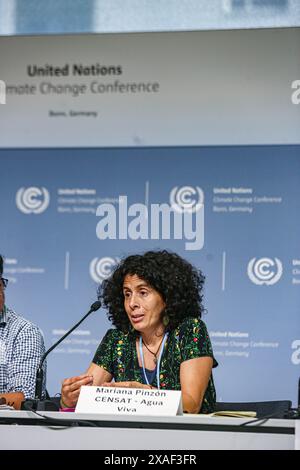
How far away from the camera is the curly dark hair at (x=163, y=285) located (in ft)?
11.5

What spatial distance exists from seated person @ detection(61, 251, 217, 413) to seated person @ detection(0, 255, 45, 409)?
12.9 inches

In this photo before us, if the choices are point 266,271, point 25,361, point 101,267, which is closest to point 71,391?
point 25,361

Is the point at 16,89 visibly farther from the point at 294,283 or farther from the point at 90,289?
Answer: the point at 294,283

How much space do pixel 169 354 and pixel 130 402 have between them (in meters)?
0.95

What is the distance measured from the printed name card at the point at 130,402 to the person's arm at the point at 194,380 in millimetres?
642

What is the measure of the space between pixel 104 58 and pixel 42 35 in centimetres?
35

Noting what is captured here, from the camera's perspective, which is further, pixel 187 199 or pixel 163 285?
pixel 187 199

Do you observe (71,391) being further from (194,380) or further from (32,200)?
(32,200)

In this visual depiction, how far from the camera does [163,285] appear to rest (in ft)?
11.6

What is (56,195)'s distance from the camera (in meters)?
4.48

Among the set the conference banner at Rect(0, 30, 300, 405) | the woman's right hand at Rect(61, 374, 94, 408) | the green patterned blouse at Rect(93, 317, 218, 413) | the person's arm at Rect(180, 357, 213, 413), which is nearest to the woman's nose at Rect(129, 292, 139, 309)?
the green patterned blouse at Rect(93, 317, 218, 413)

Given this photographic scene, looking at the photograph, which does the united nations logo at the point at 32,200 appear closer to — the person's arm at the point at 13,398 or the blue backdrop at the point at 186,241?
the blue backdrop at the point at 186,241

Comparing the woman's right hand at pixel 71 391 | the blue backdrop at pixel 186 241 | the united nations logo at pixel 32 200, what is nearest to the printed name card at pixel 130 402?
the woman's right hand at pixel 71 391

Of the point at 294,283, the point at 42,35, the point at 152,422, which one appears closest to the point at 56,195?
the point at 42,35
